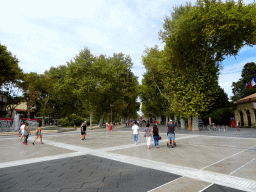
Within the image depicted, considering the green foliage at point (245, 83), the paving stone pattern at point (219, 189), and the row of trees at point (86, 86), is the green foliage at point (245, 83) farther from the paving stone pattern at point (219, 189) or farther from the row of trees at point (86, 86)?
the paving stone pattern at point (219, 189)

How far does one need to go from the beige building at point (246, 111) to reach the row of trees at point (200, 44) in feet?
34.5

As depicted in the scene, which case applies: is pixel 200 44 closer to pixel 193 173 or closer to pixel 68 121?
pixel 193 173

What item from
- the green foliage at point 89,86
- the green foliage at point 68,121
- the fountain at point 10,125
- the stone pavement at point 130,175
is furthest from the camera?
the green foliage at point 68,121

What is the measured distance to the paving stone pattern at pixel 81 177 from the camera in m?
4.53

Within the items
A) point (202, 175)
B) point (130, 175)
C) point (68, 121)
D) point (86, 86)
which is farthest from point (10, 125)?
point (202, 175)

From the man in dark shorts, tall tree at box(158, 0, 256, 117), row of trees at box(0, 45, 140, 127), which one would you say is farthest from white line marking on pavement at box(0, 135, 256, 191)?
row of trees at box(0, 45, 140, 127)

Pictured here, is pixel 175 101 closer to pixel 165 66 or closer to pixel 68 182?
pixel 165 66

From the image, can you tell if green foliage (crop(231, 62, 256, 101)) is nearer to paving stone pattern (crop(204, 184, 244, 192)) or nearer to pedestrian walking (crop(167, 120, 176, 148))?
pedestrian walking (crop(167, 120, 176, 148))

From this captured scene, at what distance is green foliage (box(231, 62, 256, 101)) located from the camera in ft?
136

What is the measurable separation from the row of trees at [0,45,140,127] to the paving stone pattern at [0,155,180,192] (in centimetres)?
2802

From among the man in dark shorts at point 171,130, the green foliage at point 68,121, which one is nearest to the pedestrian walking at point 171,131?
the man in dark shorts at point 171,130

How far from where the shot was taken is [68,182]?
489 cm

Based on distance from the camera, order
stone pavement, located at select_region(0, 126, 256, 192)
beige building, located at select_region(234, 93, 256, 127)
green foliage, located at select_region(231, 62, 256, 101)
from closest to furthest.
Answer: stone pavement, located at select_region(0, 126, 256, 192)
beige building, located at select_region(234, 93, 256, 127)
green foliage, located at select_region(231, 62, 256, 101)

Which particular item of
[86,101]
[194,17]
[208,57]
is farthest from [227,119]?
[86,101]
